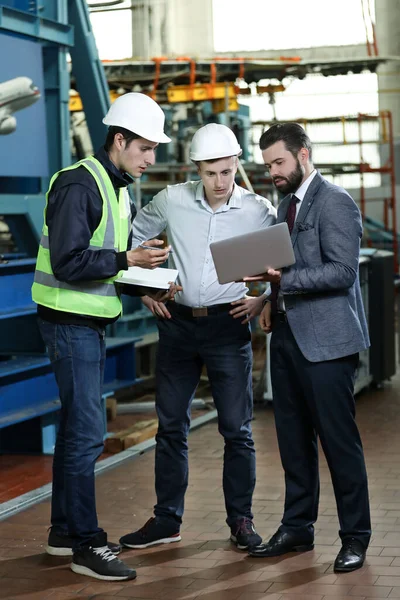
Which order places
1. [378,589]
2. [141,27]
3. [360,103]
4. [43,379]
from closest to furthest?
[378,589]
[43,379]
[141,27]
[360,103]

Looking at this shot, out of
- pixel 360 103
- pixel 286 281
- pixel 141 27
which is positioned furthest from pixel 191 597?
pixel 360 103

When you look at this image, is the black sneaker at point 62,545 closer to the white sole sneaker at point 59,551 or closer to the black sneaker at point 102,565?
the white sole sneaker at point 59,551

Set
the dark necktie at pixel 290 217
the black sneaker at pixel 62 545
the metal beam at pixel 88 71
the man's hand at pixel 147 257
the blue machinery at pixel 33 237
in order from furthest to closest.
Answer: the metal beam at pixel 88 71 → the blue machinery at pixel 33 237 → the black sneaker at pixel 62 545 → the dark necktie at pixel 290 217 → the man's hand at pixel 147 257

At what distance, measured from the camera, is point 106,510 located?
628 cm

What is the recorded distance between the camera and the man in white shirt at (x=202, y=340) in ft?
17.6

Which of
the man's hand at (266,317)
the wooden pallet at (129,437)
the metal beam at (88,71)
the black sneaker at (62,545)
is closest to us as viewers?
the man's hand at (266,317)

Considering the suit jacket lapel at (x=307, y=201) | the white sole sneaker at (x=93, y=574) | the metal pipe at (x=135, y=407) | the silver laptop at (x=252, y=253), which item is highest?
the suit jacket lapel at (x=307, y=201)

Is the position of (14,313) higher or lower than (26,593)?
higher

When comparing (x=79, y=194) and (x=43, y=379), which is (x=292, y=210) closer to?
(x=79, y=194)

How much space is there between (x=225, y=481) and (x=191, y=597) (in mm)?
950

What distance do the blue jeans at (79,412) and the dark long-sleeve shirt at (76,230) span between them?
1.02 feet

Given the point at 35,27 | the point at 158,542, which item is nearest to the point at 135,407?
the point at 35,27

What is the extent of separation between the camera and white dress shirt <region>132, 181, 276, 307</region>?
5352mm

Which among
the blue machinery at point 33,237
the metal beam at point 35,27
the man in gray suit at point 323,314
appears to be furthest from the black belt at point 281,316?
the metal beam at point 35,27
